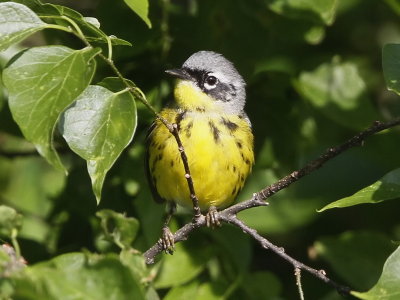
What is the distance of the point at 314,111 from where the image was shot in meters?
5.76

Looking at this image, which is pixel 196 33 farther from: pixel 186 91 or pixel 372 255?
pixel 372 255

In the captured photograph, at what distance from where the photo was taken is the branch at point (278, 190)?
366cm

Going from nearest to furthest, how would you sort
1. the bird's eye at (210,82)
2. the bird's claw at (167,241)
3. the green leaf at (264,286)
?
the bird's claw at (167,241), the green leaf at (264,286), the bird's eye at (210,82)

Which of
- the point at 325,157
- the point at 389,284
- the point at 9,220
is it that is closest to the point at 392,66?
the point at 325,157

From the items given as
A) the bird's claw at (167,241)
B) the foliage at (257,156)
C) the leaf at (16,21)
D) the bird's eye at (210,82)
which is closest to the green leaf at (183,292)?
the foliage at (257,156)

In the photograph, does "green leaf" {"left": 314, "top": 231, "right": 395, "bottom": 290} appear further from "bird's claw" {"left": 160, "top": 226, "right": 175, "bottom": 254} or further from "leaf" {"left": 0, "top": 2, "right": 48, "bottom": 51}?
"leaf" {"left": 0, "top": 2, "right": 48, "bottom": 51}

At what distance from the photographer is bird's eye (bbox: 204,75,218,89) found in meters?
5.33

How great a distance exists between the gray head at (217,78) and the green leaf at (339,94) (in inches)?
13.8

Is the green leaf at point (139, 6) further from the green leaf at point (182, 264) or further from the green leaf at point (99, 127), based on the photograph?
the green leaf at point (182, 264)

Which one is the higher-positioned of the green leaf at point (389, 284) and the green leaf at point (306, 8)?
the green leaf at point (306, 8)

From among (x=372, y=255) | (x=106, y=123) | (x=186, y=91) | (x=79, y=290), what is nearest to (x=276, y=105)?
(x=186, y=91)

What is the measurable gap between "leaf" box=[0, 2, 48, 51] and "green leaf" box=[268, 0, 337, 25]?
1845 mm

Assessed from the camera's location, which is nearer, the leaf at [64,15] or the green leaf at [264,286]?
the leaf at [64,15]

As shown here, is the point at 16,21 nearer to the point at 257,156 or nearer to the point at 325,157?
the point at 325,157
